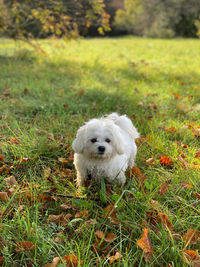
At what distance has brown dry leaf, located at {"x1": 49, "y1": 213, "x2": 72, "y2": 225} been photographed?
7.41 feet

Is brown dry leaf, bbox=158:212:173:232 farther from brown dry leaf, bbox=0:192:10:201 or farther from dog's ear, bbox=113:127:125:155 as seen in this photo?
brown dry leaf, bbox=0:192:10:201

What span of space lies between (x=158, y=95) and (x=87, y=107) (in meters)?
1.96

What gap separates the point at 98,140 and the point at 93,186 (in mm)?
552

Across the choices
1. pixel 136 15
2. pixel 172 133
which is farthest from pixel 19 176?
pixel 136 15

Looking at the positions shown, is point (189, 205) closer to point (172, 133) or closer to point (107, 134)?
point (107, 134)

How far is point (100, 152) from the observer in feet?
8.73

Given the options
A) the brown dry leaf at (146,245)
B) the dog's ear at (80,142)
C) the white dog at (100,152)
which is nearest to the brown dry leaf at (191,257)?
the brown dry leaf at (146,245)

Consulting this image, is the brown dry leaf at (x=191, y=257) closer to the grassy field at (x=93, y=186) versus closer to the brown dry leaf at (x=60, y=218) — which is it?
the grassy field at (x=93, y=186)

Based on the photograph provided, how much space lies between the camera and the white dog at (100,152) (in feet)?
8.83

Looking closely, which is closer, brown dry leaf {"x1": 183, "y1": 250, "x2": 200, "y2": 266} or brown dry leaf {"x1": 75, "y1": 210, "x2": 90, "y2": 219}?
brown dry leaf {"x1": 183, "y1": 250, "x2": 200, "y2": 266}

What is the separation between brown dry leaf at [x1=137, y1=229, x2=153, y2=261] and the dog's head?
38.2 inches

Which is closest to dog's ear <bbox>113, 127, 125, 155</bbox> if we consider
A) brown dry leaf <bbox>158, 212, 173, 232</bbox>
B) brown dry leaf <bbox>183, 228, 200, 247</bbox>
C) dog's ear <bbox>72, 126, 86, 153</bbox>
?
dog's ear <bbox>72, 126, 86, 153</bbox>

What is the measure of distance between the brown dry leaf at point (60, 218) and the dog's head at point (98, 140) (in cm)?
68

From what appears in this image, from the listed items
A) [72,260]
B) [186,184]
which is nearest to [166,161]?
[186,184]
